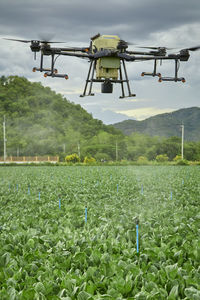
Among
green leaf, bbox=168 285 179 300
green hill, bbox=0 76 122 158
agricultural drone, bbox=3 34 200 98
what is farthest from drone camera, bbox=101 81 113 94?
green hill, bbox=0 76 122 158

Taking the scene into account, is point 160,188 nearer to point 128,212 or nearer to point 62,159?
point 128,212

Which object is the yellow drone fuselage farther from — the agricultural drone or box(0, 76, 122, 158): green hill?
box(0, 76, 122, 158): green hill

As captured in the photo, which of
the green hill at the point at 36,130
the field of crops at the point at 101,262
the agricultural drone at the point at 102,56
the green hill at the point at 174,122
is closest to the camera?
the field of crops at the point at 101,262

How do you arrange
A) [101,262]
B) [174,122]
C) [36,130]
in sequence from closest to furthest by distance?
1. [101,262]
2. [174,122]
3. [36,130]

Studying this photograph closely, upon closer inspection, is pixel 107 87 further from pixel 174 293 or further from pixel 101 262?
pixel 174 293

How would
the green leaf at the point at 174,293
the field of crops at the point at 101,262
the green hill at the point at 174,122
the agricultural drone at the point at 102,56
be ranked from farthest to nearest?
the green hill at the point at 174,122 < the agricultural drone at the point at 102,56 < the field of crops at the point at 101,262 < the green leaf at the point at 174,293

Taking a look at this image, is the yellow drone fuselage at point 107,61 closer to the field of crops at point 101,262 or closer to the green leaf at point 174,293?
the field of crops at point 101,262

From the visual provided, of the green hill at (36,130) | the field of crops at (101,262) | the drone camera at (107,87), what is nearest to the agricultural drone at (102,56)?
the drone camera at (107,87)

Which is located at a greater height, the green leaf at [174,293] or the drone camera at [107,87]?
the drone camera at [107,87]

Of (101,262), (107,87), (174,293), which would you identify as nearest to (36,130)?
(107,87)

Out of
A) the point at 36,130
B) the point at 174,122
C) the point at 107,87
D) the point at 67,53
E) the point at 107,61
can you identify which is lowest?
the point at 107,87

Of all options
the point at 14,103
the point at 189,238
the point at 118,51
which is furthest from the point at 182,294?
the point at 14,103

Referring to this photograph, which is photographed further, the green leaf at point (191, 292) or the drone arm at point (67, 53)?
the drone arm at point (67, 53)
